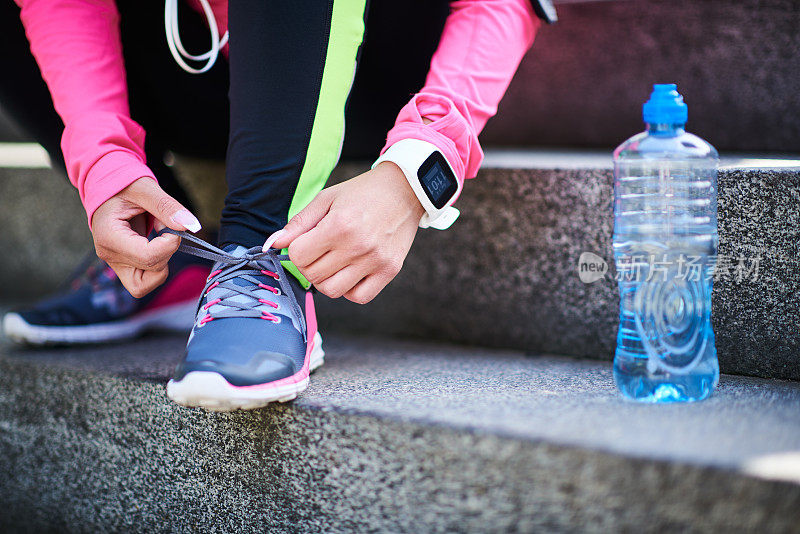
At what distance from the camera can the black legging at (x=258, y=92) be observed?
794 millimetres

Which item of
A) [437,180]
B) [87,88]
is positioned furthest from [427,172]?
[87,88]

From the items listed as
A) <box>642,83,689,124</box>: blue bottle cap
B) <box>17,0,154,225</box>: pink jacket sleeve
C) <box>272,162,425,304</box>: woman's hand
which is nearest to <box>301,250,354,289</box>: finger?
<box>272,162,425,304</box>: woman's hand

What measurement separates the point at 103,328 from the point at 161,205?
1.41 feet

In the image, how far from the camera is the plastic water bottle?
30.3 inches

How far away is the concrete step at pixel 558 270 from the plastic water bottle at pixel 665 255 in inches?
2.0

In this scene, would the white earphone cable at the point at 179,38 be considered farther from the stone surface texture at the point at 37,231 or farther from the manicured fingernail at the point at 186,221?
the stone surface texture at the point at 37,231

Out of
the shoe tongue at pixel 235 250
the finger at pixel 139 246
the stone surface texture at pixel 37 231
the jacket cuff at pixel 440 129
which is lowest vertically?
the stone surface texture at pixel 37 231

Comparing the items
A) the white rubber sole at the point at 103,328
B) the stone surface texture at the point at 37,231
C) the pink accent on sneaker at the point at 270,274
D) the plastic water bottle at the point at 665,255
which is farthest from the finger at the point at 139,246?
the stone surface texture at the point at 37,231

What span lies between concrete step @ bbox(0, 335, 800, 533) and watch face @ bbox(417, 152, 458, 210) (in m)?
0.24

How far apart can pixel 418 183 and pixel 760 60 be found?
0.82m

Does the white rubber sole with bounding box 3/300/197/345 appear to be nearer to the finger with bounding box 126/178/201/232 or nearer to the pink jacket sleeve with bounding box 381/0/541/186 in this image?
the finger with bounding box 126/178/201/232

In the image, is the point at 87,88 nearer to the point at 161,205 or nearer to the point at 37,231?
the point at 161,205

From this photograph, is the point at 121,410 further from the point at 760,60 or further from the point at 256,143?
the point at 760,60

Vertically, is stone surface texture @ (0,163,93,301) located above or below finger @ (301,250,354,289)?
below
